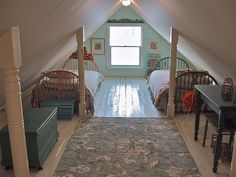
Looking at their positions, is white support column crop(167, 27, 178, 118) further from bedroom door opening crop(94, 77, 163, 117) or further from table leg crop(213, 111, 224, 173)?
table leg crop(213, 111, 224, 173)

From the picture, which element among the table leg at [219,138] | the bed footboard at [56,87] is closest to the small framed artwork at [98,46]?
the bed footboard at [56,87]

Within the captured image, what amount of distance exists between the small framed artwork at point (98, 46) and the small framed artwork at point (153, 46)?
1394 millimetres

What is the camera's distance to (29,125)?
9.85ft

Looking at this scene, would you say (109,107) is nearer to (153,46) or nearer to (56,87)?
(56,87)

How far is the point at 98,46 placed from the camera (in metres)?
8.02

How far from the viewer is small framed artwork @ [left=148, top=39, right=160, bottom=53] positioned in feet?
26.0

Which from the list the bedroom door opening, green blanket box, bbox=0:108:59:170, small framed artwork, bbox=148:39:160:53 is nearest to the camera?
green blanket box, bbox=0:108:59:170

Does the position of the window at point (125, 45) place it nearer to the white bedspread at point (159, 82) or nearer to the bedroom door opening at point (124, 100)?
the bedroom door opening at point (124, 100)

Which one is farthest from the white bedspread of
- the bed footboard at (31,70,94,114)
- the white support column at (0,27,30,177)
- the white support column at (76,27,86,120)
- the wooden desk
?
the white support column at (0,27,30,177)

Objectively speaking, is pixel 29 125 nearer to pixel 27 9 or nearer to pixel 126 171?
pixel 126 171

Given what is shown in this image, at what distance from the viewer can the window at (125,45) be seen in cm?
802

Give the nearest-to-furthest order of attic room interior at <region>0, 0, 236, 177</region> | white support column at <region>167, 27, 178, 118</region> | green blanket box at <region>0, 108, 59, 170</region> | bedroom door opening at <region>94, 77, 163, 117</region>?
1. attic room interior at <region>0, 0, 236, 177</region>
2. green blanket box at <region>0, 108, 59, 170</region>
3. white support column at <region>167, 27, 178, 118</region>
4. bedroom door opening at <region>94, 77, 163, 117</region>

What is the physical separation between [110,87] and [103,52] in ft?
5.10

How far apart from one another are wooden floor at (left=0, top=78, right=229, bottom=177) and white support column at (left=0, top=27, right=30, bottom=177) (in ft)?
1.96
